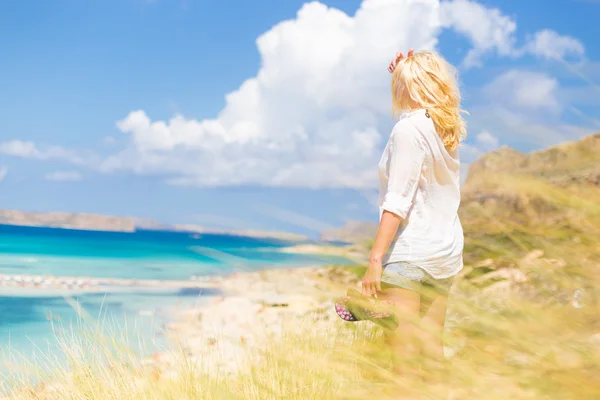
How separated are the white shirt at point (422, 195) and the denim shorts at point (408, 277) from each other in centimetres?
2

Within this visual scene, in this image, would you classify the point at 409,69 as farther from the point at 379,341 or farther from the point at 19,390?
the point at 19,390

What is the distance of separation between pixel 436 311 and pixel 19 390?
2231 millimetres

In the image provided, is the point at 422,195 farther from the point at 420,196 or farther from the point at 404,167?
the point at 404,167

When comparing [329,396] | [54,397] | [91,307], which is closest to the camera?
[329,396]

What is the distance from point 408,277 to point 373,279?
0.13m

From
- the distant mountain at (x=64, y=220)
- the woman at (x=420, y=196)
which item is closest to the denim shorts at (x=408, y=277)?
the woman at (x=420, y=196)

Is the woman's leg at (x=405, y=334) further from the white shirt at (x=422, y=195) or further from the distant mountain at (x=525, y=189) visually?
the distant mountain at (x=525, y=189)

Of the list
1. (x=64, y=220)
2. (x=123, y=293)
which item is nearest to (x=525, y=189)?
(x=123, y=293)

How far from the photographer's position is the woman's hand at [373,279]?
2353mm

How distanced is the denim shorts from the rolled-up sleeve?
19cm

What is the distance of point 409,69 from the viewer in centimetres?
256

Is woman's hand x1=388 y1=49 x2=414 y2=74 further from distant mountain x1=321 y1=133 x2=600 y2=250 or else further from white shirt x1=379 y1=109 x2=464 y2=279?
distant mountain x1=321 y1=133 x2=600 y2=250

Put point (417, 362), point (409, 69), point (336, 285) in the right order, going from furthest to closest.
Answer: point (409, 69) → point (336, 285) → point (417, 362)

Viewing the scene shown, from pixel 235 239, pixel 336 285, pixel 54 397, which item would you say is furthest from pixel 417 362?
pixel 54 397
